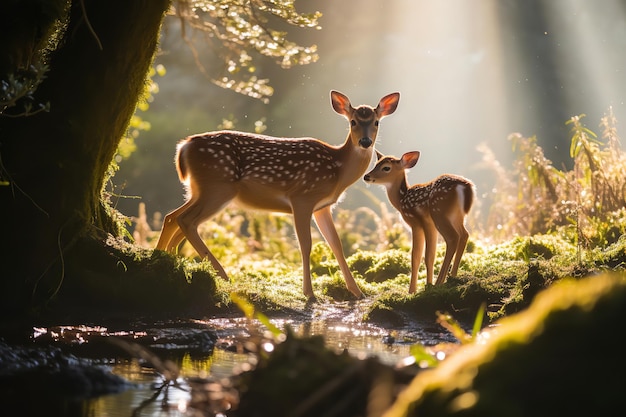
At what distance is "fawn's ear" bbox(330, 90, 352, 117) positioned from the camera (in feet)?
27.7

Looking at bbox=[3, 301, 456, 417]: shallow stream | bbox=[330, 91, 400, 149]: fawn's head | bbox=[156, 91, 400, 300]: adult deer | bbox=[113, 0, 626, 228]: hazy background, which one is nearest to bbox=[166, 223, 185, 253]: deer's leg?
bbox=[156, 91, 400, 300]: adult deer

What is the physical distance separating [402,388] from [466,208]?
5.50 metres

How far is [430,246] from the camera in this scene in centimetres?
789

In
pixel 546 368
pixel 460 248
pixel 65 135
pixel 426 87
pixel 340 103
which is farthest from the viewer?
pixel 426 87

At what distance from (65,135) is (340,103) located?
3.32 metres

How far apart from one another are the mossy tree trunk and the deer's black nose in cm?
233

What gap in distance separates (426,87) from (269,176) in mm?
16861

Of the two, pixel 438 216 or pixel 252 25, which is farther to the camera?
pixel 252 25

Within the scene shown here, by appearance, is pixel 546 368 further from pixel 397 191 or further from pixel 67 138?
pixel 397 191

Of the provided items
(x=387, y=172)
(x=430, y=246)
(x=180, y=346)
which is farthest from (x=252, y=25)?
(x=180, y=346)

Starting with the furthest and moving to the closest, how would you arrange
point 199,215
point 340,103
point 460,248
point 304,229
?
point 340,103 → point 304,229 → point 460,248 → point 199,215

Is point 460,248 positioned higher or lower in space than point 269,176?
lower

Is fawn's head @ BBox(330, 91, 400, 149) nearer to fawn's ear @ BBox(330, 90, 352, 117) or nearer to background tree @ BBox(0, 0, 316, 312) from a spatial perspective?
fawn's ear @ BBox(330, 90, 352, 117)

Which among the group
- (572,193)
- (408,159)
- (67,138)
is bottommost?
(67,138)
